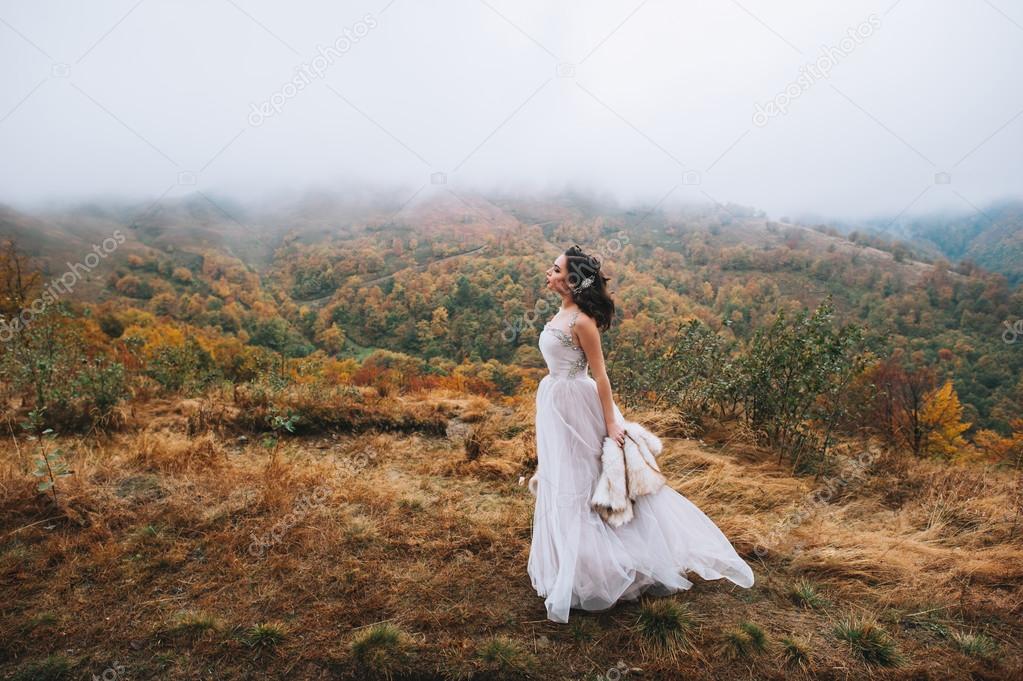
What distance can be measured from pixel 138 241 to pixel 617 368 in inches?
2732

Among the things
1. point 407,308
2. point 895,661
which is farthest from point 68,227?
point 895,661

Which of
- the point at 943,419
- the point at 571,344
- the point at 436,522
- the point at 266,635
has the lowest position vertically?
the point at 943,419

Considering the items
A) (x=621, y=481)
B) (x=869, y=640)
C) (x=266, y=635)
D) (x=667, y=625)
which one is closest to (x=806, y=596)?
Result: (x=869, y=640)

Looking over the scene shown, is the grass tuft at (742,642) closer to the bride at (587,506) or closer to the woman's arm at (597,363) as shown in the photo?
the bride at (587,506)

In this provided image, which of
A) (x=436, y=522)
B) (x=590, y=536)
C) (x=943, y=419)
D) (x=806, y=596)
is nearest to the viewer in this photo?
(x=590, y=536)

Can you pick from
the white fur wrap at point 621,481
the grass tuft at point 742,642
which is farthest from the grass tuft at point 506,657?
the grass tuft at point 742,642

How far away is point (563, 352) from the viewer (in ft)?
9.56

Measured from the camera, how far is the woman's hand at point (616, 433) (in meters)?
2.89

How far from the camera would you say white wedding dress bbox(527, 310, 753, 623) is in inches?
108

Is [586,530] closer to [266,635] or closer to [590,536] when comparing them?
[590,536]

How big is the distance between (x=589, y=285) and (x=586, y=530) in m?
1.55

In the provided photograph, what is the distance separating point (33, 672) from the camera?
2.33 meters

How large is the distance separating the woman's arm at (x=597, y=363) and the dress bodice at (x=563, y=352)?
0.05 meters

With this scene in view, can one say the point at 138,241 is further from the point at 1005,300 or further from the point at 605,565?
the point at 1005,300
